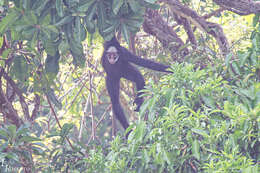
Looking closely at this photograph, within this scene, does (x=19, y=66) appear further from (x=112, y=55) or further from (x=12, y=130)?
(x=112, y=55)

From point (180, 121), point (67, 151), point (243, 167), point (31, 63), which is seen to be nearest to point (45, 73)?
point (31, 63)

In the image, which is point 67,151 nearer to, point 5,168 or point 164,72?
point 5,168

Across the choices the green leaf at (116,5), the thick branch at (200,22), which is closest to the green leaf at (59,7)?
the green leaf at (116,5)

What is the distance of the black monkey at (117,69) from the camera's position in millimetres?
5008

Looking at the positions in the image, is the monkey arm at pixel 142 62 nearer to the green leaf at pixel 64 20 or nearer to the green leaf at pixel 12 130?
the green leaf at pixel 64 20

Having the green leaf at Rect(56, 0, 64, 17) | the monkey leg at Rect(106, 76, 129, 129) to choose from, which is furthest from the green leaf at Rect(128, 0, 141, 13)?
the monkey leg at Rect(106, 76, 129, 129)

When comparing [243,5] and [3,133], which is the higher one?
[243,5]

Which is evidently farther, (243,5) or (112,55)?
(112,55)

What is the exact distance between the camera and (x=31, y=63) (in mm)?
3713

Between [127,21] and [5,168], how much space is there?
171 cm

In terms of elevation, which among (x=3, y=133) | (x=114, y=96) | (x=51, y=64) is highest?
(x=51, y=64)

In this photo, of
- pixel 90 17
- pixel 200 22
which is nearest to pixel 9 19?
pixel 90 17

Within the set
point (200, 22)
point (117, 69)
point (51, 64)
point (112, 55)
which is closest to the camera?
point (51, 64)

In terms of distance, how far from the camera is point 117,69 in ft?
16.8
